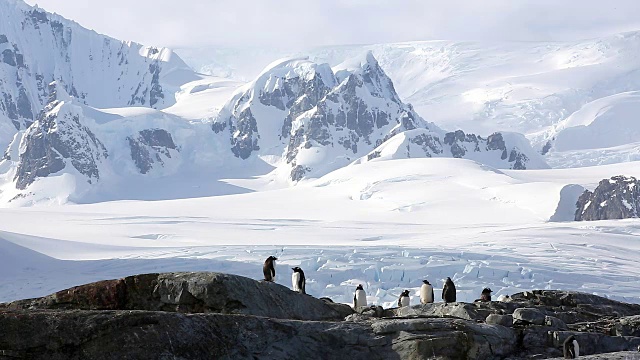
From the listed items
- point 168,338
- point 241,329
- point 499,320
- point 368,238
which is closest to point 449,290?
point 499,320

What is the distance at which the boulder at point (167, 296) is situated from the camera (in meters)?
18.1

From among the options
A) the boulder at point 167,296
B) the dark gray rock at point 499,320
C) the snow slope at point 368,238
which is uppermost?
the snow slope at point 368,238

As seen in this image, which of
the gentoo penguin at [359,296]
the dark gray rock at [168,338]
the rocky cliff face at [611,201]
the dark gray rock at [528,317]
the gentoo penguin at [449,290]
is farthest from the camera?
the rocky cliff face at [611,201]

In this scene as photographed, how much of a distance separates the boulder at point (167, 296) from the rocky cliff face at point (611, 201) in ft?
418

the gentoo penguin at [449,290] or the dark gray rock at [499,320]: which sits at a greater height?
the gentoo penguin at [449,290]

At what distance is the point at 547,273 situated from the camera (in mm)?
76938

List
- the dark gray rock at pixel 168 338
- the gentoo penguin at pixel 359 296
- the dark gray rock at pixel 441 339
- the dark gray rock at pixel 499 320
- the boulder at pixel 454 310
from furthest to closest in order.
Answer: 1. the gentoo penguin at pixel 359 296
2. the boulder at pixel 454 310
3. the dark gray rock at pixel 499 320
4. the dark gray rock at pixel 441 339
5. the dark gray rock at pixel 168 338

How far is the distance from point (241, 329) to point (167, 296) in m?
2.64

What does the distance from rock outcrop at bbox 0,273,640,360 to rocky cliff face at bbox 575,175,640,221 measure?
126 metres

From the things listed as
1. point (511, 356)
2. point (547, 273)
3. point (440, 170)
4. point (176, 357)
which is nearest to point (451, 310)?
point (511, 356)

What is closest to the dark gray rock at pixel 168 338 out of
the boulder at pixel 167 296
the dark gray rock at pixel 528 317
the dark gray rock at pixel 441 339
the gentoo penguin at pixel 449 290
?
the dark gray rock at pixel 441 339

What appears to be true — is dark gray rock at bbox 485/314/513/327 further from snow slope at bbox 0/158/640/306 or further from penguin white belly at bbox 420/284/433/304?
snow slope at bbox 0/158/640/306

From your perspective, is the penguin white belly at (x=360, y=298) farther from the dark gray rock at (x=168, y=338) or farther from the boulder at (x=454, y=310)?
the dark gray rock at (x=168, y=338)

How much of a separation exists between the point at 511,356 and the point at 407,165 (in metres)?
154
